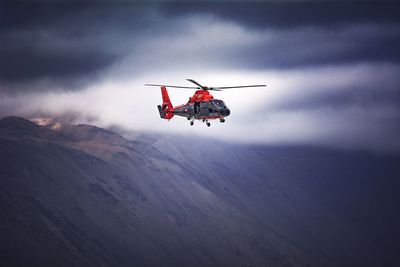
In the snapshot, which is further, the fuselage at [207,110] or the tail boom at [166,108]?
the tail boom at [166,108]

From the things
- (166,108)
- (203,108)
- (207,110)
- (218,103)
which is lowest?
(166,108)

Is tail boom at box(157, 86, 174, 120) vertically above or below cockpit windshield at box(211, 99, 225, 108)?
below

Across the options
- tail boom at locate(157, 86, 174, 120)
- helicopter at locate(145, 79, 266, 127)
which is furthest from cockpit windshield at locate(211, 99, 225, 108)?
tail boom at locate(157, 86, 174, 120)

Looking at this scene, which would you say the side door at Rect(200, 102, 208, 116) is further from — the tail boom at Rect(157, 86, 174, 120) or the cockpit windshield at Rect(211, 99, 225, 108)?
the tail boom at Rect(157, 86, 174, 120)

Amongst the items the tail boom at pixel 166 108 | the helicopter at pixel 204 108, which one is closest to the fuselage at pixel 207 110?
the helicopter at pixel 204 108

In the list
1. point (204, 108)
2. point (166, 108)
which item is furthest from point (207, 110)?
point (166, 108)

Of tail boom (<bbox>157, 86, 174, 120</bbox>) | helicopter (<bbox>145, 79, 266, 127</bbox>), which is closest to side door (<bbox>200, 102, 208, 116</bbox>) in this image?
helicopter (<bbox>145, 79, 266, 127</bbox>)

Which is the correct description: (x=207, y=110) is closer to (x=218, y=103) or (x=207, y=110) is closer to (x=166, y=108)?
(x=218, y=103)

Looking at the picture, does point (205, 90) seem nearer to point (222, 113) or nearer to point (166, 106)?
point (222, 113)

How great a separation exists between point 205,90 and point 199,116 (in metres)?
6.19

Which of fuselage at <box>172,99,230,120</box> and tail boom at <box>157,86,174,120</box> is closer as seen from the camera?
fuselage at <box>172,99,230,120</box>

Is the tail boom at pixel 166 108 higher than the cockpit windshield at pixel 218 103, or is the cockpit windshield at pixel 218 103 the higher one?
the cockpit windshield at pixel 218 103

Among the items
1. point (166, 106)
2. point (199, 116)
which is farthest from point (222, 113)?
point (166, 106)

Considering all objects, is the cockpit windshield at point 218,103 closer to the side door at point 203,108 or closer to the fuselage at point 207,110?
the fuselage at point 207,110
